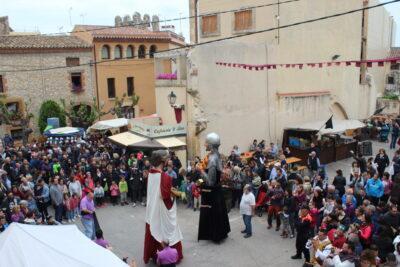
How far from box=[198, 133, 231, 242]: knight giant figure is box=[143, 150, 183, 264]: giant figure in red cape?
127 cm

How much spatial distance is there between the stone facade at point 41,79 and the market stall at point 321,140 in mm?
14380

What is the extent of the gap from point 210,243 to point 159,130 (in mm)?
7244

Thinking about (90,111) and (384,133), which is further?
(90,111)

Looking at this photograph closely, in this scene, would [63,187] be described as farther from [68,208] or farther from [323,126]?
[323,126]

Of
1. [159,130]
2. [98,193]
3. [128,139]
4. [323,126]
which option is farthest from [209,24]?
[98,193]

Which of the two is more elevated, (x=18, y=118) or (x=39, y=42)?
(x=39, y=42)

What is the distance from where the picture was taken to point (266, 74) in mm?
19281

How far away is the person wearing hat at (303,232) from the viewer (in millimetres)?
8906

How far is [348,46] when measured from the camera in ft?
74.0

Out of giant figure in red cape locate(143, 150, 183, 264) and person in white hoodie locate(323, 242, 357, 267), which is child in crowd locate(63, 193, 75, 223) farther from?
person in white hoodie locate(323, 242, 357, 267)

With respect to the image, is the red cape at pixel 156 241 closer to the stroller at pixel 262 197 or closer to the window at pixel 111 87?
the stroller at pixel 262 197

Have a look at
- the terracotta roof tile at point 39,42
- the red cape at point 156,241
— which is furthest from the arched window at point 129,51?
the red cape at point 156,241

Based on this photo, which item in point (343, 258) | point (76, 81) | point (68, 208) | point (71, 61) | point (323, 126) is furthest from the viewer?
point (76, 81)

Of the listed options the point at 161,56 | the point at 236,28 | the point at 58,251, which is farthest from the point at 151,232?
the point at 236,28
